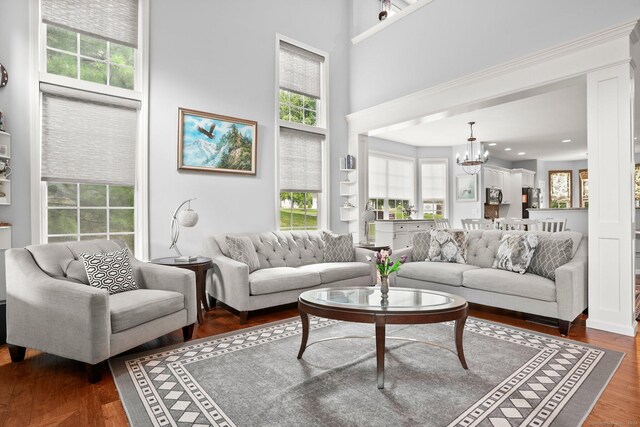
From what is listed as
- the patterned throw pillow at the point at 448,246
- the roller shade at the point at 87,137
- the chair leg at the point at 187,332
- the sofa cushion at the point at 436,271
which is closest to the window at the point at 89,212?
the roller shade at the point at 87,137

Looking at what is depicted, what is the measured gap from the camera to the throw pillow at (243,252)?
389 cm

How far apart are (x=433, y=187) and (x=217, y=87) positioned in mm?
6345

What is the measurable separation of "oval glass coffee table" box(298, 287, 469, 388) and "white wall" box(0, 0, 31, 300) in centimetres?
261

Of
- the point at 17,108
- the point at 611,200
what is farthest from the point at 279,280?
the point at 611,200

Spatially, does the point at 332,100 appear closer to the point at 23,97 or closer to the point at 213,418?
the point at 23,97

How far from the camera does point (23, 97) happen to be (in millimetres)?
3244

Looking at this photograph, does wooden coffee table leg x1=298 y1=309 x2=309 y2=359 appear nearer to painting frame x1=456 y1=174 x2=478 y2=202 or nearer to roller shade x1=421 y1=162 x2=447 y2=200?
roller shade x1=421 y1=162 x2=447 y2=200

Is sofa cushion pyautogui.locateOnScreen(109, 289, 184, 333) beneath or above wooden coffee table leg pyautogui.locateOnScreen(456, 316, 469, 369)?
above

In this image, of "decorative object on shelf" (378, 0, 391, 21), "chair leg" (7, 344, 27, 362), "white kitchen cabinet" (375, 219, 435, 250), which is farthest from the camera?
"white kitchen cabinet" (375, 219, 435, 250)

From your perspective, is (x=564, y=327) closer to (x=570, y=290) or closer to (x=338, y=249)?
(x=570, y=290)

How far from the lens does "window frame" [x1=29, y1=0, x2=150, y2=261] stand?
3.28 metres

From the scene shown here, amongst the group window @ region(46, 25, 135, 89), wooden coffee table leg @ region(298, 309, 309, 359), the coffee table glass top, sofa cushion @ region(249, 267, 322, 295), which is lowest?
wooden coffee table leg @ region(298, 309, 309, 359)

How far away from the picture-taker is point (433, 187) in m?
9.27

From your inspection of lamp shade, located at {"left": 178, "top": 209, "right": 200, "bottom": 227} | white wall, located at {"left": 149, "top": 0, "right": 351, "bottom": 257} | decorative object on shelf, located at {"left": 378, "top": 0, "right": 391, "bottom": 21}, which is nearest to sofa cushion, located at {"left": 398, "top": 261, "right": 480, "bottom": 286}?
white wall, located at {"left": 149, "top": 0, "right": 351, "bottom": 257}
